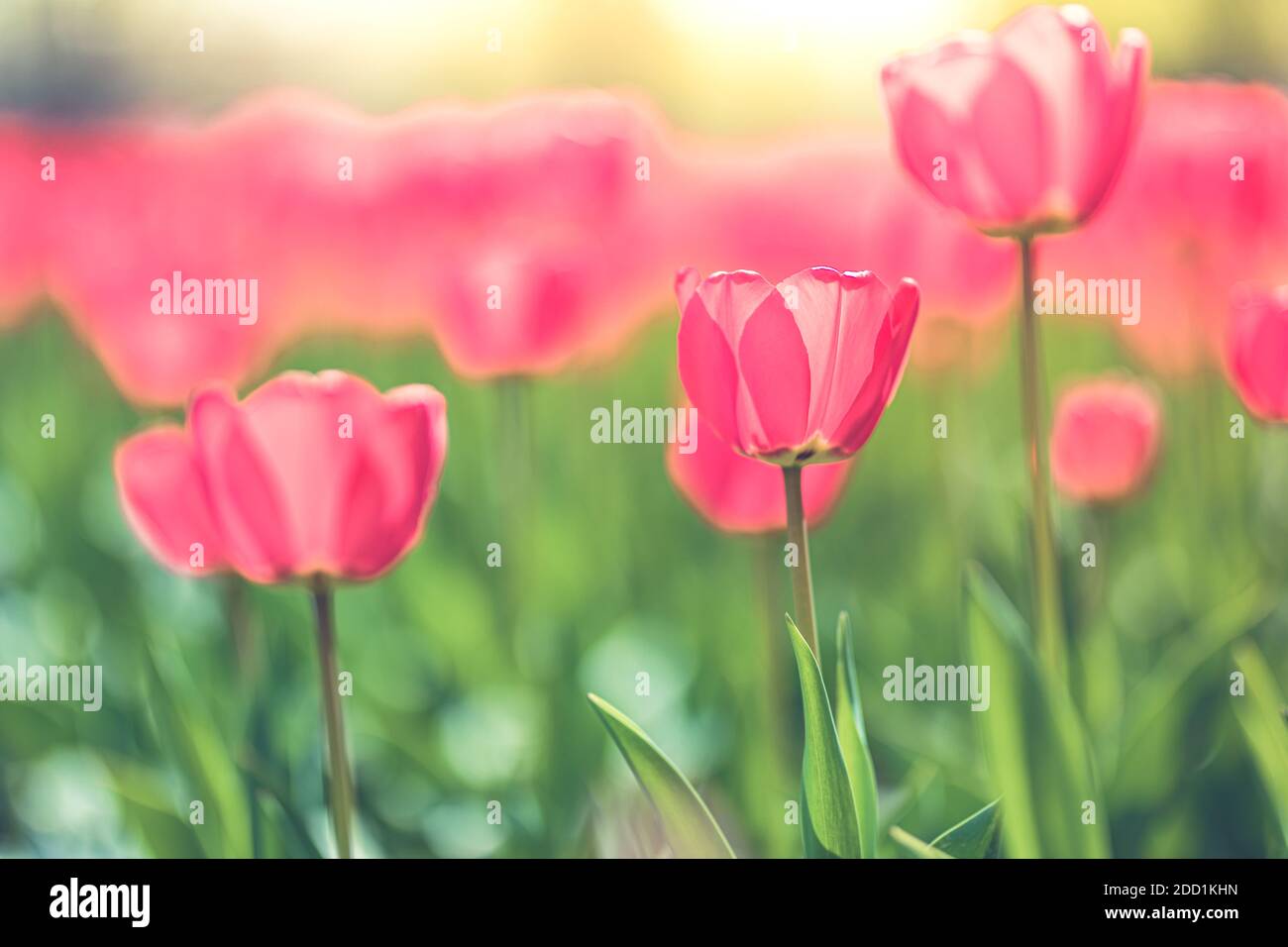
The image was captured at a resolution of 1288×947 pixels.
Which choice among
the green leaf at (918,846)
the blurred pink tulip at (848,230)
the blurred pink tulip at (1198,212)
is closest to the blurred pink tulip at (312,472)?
the green leaf at (918,846)

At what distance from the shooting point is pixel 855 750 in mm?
512

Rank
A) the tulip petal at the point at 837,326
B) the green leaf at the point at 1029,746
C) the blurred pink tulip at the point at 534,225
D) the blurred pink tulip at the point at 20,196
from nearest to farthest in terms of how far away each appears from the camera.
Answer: the tulip petal at the point at 837,326, the green leaf at the point at 1029,746, the blurred pink tulip at the point at 534,225, the blurred pink tulip at the point at 20,196

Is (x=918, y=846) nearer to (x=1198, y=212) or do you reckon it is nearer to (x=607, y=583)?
(x=607, y=583)

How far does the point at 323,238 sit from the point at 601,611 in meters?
0.41

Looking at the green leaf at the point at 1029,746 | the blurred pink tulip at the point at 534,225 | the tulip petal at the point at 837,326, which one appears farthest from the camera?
the blurred pink tulip at the point at 534,225

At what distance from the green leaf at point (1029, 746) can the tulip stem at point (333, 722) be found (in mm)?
306

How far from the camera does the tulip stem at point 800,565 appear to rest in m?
0.49

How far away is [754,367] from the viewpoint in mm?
465

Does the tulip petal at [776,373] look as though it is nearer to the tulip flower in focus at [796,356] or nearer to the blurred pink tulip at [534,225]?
the tulip flower in focus at [796,356]

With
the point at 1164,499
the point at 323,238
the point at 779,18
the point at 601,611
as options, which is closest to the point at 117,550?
the point at 323,238

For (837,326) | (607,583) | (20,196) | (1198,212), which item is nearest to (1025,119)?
(837,326)

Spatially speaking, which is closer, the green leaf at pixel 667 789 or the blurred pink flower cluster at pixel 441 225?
the green leaf at pixel 667 789
